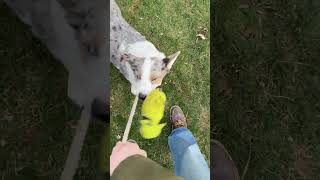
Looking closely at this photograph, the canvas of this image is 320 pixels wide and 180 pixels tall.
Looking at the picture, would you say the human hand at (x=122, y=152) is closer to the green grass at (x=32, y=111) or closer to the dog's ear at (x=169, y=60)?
the green grass at (x=32, y=111)

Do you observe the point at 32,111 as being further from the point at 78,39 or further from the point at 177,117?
the point at 177,117

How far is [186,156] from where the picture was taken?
8.98 feet

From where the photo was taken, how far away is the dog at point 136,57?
252cm

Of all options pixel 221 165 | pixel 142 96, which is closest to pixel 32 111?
pixel 142 96

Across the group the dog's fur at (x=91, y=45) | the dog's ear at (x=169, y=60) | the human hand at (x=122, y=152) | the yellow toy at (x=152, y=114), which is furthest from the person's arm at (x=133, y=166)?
the dog's ear at (x=169, y=60)

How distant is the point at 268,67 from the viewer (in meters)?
2.81

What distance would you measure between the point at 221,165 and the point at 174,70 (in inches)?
27.4

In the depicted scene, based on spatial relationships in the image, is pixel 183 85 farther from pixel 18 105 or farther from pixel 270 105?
pixel 18 105

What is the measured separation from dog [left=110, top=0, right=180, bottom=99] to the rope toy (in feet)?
0.19

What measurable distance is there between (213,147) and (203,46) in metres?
0.67

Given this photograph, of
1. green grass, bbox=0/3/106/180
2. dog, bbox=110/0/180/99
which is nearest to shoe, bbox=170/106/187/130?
dog, bbox=110/0/180/99

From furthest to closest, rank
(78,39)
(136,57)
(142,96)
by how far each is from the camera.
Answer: (142,96), (78,39), (136,57)

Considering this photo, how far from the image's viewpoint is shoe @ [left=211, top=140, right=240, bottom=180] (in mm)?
2787

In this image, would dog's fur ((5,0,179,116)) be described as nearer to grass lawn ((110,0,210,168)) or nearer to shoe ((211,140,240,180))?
grass lawn ((110,0,210,168))
